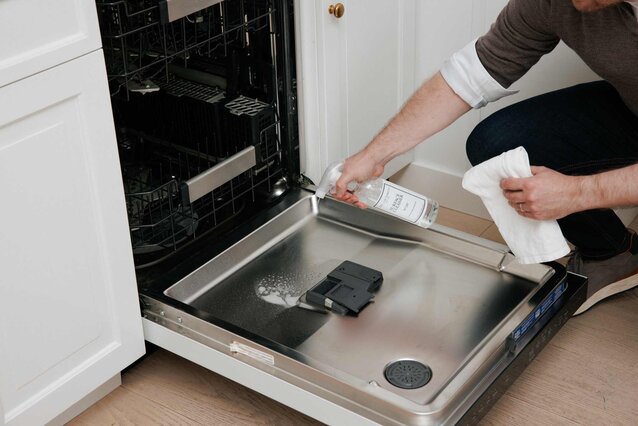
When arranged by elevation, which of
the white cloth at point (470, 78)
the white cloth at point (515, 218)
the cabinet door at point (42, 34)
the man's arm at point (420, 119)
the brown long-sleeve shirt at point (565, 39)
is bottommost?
the white cloth at point (515, 218)

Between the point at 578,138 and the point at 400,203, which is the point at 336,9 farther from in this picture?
the point at 578,138

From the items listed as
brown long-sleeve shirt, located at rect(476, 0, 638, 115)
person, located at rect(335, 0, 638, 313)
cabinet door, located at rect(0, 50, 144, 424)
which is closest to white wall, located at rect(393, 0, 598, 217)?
person, located at rect(335, 0, 638, 313)

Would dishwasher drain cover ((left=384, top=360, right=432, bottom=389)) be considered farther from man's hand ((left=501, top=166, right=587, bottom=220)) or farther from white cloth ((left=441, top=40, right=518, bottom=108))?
white cloth ((left=441, top=40, right=518, bottom=108))

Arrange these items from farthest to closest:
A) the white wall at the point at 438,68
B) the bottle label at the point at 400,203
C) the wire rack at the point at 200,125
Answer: the white wall at the point at 438,68 → the wire rack at the point at 200,125 → the bottle label at the point at 400,203

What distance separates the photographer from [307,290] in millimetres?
1756

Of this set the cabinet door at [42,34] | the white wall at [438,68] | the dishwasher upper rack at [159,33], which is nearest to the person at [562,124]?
the white wall at [438,68]

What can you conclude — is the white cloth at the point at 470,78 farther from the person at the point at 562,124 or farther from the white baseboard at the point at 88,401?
the white baseboard at the point at 88,401

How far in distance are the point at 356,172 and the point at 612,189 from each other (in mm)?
446

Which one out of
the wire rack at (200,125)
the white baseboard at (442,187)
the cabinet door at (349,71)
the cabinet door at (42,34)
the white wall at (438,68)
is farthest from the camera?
the white baseboard at (442,187)

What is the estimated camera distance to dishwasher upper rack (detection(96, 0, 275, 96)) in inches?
59.1

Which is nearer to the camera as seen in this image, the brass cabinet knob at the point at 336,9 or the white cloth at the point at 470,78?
the white cloth at the point at 470,78

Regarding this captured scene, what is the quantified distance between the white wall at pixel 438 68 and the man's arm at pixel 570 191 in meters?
0.56

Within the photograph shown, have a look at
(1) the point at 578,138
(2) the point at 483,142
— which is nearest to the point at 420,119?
(2) the point at 483,142

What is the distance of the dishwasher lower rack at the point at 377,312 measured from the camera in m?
1.50
